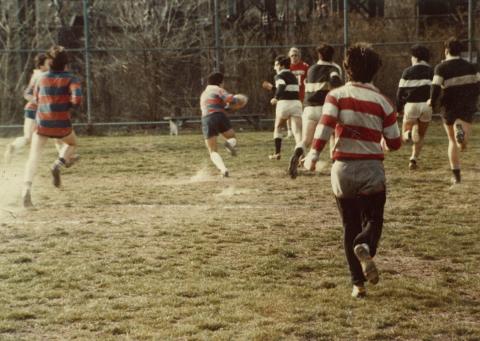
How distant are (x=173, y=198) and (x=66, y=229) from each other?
2.32m

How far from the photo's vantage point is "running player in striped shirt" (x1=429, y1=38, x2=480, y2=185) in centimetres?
1083

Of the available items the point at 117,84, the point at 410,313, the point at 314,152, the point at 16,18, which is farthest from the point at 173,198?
the point at 16,18

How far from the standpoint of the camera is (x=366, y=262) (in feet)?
18.3

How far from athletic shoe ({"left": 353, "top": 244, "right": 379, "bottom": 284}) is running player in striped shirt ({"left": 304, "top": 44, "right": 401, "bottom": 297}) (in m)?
0.10

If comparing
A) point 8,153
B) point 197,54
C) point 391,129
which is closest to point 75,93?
point 8,153

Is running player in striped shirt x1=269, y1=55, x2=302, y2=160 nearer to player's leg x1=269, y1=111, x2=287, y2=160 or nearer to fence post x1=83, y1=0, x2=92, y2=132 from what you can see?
player's leg x1=269, y1=111, x2=287, y2=160

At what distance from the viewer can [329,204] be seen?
10.1 m

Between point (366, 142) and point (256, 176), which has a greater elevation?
point (366, 142)

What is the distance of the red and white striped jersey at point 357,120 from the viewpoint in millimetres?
5789

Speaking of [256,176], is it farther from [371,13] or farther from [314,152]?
[371,13]

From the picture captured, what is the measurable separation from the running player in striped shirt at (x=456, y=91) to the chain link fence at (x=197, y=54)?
10869mm

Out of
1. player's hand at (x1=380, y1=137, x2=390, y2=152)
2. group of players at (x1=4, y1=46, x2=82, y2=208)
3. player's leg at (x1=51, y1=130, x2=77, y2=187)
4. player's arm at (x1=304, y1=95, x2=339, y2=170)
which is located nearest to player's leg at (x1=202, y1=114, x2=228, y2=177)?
player's leg at (x1=51, y1=130, x2=77, y2=187)

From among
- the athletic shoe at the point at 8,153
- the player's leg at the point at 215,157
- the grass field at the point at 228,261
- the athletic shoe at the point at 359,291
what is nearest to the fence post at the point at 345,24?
the grass field at the point at 228,261

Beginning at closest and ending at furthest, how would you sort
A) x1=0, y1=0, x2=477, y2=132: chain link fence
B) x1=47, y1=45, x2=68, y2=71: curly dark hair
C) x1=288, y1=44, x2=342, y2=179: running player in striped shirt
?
x1=47, y1=45, x2=68, y2=71: curly dark hair < x1=288, y1=44, x2=342, y2=179: running player in striped shirt < x1=0, y1=0, x2=477, y2=132: chain link fence
